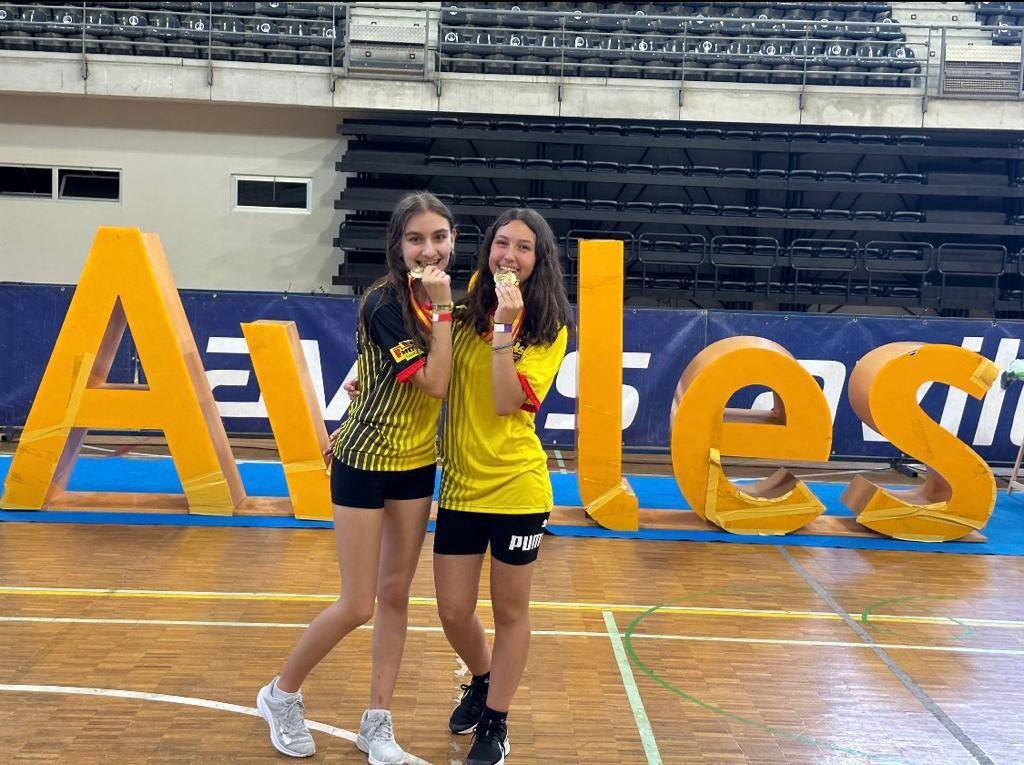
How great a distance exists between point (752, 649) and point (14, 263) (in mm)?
15258

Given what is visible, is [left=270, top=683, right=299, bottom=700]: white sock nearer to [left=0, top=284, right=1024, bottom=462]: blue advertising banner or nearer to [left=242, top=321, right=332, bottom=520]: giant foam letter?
[left=242, top=321, right=332, bottom=520]: giant foam letter

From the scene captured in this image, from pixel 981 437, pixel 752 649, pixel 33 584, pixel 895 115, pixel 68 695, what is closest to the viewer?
pixel 68 695

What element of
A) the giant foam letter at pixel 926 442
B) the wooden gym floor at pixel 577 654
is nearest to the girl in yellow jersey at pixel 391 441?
the wooden gym floor at pixel 577 654

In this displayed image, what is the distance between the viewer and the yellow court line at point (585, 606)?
5883 millimetres

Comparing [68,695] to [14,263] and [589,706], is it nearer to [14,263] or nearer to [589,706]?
[589,706]

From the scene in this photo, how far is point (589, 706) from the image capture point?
4500mm

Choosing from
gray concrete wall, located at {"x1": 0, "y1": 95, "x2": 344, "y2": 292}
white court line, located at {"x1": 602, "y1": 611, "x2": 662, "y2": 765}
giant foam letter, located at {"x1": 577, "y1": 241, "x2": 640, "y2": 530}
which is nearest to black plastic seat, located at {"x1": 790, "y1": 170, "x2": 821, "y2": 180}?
gray concrete wall, located at {"x1": 0, "y1": 95, "x2": 344, "y2": 292}

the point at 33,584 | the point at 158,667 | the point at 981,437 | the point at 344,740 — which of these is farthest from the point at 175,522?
the point at 981,437

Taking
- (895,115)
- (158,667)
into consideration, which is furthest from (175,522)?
(895,115)

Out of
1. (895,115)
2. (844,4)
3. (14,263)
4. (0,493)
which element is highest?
(844,4)

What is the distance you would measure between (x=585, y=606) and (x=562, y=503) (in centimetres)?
283

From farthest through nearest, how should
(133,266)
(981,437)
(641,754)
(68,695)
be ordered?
(981,437)
(133,266)
(68,695)
(641,754)

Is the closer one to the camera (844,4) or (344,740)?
(344,740)

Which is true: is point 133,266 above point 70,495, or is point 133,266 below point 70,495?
above
